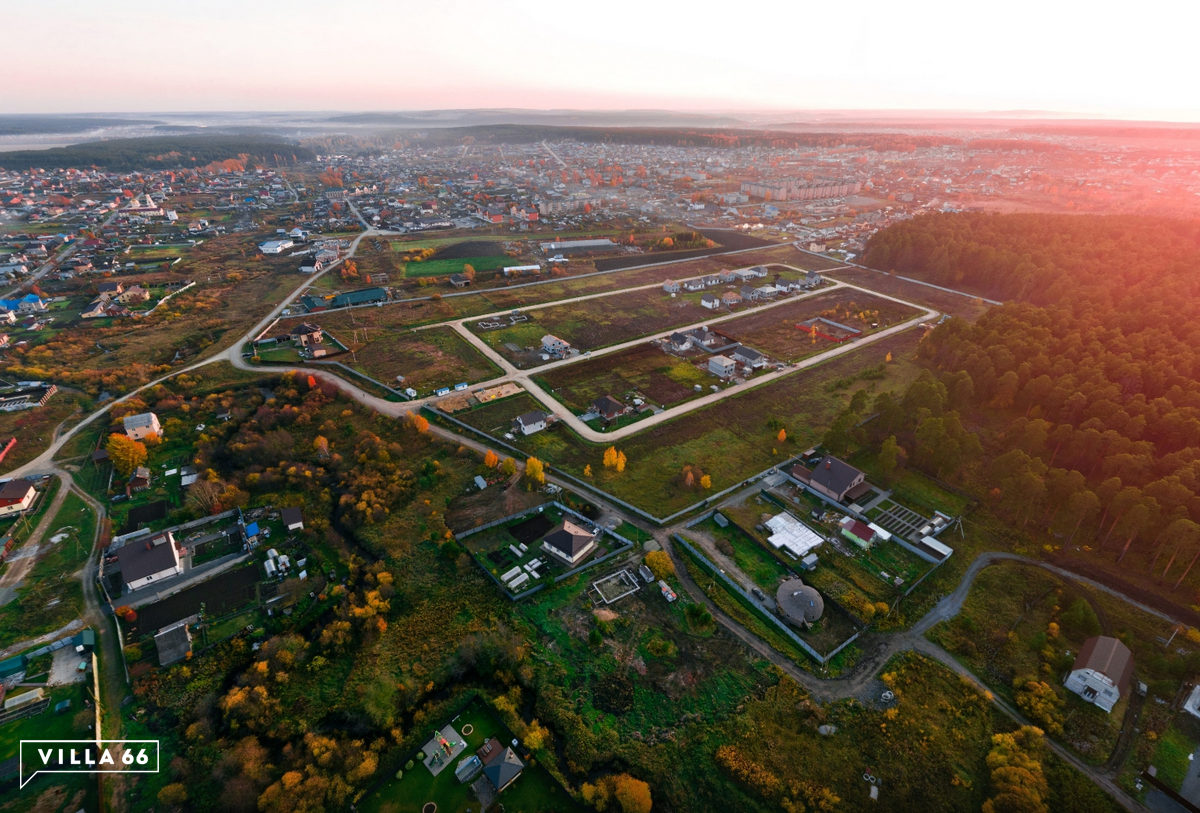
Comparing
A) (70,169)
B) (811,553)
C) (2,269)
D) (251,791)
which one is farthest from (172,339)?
(70,169)

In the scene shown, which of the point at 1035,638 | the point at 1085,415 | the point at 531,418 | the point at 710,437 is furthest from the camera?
the point at 531,418

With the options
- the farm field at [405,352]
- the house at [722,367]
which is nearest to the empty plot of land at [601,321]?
the farm field at [405,352]

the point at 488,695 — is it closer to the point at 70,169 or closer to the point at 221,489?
the point at 221,489

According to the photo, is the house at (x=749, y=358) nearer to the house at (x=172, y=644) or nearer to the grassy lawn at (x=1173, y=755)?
the grassy lawn at (x=1173, y=755)

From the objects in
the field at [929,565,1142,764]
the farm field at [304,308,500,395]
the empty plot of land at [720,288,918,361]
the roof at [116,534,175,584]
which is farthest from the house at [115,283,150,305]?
the field at [929,565,1142,764]

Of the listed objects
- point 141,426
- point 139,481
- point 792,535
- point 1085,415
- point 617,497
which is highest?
point 1085,415

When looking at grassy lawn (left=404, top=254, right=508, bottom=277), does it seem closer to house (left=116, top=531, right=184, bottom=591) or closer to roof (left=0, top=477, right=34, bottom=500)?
roof (left=0, top=477, right=34, bottom=500)

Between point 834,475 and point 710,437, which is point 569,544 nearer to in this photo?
point 710,437

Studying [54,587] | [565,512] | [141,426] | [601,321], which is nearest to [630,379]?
[601,321]
